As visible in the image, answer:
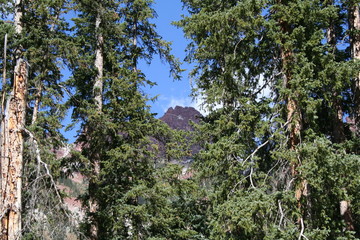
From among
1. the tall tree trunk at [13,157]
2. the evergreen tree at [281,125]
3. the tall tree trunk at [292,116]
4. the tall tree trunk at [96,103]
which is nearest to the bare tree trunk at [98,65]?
the tall tree trunk at [96,103]

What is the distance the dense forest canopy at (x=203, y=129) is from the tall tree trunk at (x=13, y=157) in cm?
2

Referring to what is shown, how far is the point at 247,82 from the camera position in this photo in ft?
32.9

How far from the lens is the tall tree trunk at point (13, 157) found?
221 inches

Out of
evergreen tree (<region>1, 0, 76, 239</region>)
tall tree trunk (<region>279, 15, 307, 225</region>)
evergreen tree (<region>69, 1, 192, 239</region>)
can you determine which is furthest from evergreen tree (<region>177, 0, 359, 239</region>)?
evergreen tree (<region>1, 0, 76, 239</region>)

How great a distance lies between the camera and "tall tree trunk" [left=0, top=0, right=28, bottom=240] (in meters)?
5.61

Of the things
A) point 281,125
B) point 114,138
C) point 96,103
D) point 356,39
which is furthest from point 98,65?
point 356,39

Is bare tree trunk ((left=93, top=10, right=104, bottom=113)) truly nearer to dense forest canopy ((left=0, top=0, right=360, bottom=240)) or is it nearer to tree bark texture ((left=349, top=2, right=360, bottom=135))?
dense forest canopy ((left=0, top=0, right=360, bottom=240))

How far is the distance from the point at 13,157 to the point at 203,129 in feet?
19.4

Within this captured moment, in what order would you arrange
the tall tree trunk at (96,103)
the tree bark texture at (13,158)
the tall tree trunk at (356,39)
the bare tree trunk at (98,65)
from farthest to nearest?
1. the bare tree trunk at (98,65)
2. the tall tree trunk at (96,103)
3. the tall tree trunk at (356,39)
4. the tree bark texture at (13,158)

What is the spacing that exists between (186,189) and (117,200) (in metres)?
2.34

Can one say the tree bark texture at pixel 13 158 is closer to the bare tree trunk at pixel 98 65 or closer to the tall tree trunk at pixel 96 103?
the tall tree trunk at pixel 96 103

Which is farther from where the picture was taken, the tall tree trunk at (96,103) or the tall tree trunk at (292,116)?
the tall tree trunk at (96,103)

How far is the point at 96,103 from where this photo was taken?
1167cm

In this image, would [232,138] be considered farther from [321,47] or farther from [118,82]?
[118,82]
